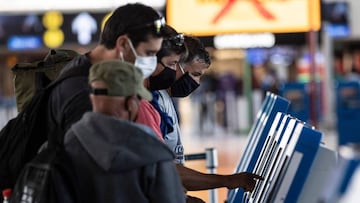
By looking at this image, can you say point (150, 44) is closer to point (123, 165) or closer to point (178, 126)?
point (123, 165)

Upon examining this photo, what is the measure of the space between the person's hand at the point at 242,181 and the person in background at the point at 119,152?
0.84 meters

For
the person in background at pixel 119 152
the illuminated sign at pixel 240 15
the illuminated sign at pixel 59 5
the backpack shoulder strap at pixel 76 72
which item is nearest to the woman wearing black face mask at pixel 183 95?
the backpack shoulder strap at pixel 76 72

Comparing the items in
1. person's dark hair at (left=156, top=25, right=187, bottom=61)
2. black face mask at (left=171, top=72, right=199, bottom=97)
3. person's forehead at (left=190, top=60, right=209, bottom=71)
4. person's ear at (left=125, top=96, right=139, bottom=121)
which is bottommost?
black face mask at (left=171, top=72, right=199, bottom=97)

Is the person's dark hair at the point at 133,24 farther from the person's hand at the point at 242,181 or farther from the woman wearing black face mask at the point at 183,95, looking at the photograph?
the person's hand at the point at 242,181

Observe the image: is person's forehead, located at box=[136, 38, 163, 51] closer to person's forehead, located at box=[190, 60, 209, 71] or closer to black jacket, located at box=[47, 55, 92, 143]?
black jacket, located at box=[47, 55, 92, 143]

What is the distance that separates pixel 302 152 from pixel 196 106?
16.6 meters

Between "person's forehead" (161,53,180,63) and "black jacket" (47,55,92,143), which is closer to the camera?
"black jacket" (47,55,92,143)

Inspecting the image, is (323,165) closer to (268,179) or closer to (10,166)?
(268,179)

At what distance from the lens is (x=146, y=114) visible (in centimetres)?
326

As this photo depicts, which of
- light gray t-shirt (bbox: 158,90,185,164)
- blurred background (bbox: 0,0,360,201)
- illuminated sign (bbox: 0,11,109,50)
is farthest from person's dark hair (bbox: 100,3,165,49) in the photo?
illuminated sign (bbox: 0,11,109,50)

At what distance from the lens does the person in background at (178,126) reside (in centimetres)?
360

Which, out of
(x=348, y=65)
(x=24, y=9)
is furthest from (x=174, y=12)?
(x=348, y=65)

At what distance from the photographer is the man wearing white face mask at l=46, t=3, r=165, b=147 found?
3.00 m

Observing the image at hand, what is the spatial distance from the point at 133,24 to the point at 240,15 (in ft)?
27.5
